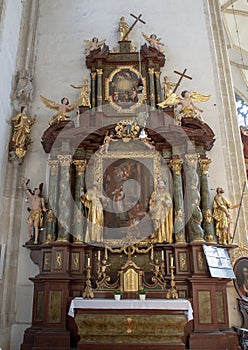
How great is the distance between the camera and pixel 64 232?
25.2ft

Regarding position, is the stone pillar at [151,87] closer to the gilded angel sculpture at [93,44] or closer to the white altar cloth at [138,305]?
the gilded angel sculpture at [93,44]

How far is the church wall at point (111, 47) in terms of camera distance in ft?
28.8

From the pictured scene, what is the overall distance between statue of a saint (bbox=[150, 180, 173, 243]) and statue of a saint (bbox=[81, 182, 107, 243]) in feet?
3.38

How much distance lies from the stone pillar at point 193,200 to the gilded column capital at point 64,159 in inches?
96.2

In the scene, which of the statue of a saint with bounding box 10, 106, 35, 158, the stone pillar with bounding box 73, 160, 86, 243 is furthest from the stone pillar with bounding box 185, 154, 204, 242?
the statue of a saint with bounding box 10, 106, 35, 158

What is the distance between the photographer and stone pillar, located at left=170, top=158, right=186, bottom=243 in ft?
25.2

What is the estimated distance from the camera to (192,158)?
818 cm

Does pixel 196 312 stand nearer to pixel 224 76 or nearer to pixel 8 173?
pixel 8 173

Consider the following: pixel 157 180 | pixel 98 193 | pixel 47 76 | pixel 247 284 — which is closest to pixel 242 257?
pixel 247 284

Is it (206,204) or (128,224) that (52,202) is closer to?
(128,224)

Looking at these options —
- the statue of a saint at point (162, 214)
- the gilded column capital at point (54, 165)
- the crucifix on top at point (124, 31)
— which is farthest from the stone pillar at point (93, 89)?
the statue of a saint at point (162, 214)

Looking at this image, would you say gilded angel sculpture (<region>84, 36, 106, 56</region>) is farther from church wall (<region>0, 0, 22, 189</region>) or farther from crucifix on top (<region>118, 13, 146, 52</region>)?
church wall (<region>0, 0, 22, 189</region>)

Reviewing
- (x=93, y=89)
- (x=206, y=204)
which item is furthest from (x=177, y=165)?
(x=93, y=89)

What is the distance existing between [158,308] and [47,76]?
21.1 ft
